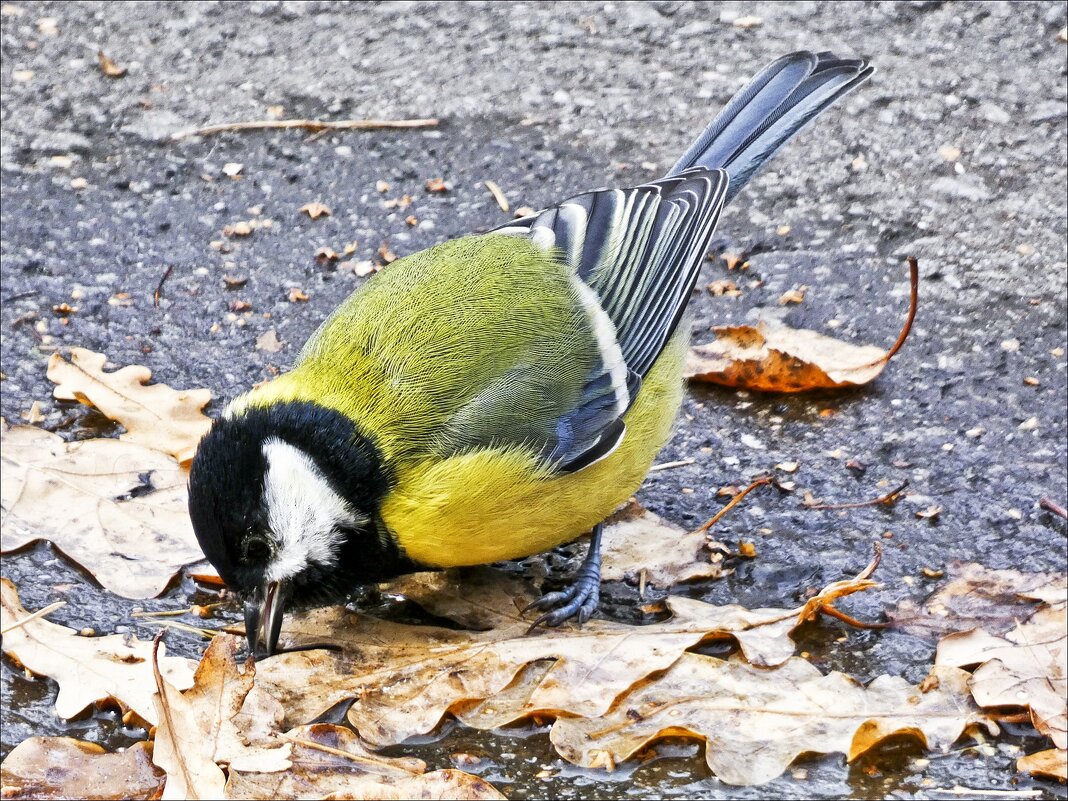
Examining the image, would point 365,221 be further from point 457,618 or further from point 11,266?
point 457,618

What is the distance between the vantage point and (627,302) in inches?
144

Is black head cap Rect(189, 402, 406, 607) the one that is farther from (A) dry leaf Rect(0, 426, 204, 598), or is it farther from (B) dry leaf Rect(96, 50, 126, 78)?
(B) dry leaf Rect(96, 50, 126, 78)

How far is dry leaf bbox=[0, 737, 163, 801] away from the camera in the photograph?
2676 millimetres

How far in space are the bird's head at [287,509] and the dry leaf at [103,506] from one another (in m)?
0.47

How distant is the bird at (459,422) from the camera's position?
2930 mm

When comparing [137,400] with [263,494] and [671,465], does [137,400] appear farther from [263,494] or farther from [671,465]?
[671,465]

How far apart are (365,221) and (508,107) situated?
888mm

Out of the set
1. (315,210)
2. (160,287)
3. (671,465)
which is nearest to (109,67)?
(315,210)

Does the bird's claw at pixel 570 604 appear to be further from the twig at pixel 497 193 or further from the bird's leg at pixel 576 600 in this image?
the twig at pixel 497 193

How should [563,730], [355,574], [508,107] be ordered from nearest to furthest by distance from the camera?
[563,730] → [355,574] → [508,107]

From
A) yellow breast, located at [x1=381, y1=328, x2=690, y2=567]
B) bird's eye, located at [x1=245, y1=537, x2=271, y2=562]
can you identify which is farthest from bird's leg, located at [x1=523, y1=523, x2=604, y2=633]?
bird's eye, located at [x1=245, y1=537, x2=271, y2=562]

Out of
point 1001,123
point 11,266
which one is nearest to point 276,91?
point 11,266

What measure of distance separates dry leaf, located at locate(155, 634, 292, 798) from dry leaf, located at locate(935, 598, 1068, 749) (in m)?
1.51

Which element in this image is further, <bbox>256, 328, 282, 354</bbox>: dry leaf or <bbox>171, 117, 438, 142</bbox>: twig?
<bbox>171, 117, 438, 142</bbox>: twig
